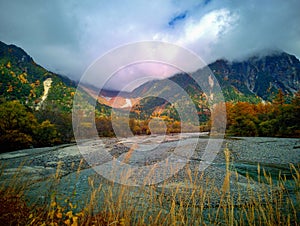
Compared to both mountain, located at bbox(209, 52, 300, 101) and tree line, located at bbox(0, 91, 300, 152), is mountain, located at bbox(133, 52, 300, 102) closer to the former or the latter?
mountain, located at bbox(209, 52, 300, 101)

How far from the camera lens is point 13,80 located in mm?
77625

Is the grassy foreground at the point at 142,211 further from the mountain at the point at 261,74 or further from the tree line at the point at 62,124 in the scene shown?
the mountain at the point at 261,74

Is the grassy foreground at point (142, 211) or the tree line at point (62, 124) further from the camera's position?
the tree line at point (62, 124)

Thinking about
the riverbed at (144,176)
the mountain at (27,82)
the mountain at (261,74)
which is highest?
the mountain at (261,74)

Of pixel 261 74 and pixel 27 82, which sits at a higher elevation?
pixel 261 74

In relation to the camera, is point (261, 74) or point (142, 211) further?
point (261, 74)

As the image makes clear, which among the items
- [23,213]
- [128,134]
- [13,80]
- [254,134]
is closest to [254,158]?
[23,213]

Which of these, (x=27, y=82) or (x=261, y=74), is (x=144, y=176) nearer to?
(x=27, y=82)

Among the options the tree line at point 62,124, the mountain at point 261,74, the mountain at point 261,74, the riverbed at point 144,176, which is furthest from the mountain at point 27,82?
the mountain at point 261,74

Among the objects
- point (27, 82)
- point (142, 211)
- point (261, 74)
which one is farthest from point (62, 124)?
point (261, 74)

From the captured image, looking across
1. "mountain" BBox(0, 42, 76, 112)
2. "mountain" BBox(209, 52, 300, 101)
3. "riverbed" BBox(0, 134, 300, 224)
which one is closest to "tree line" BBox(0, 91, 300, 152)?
"riverbed" BBox(0, 134, 300, 224)

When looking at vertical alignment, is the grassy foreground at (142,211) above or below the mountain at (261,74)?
below

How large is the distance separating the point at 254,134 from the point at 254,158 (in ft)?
53.4

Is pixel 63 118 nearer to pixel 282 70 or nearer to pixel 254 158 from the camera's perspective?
pixel 254 158
